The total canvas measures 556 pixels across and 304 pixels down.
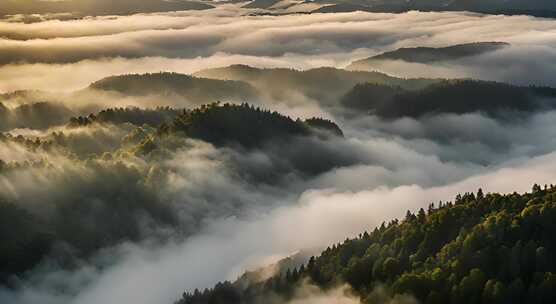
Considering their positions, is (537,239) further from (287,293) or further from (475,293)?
(287,293)

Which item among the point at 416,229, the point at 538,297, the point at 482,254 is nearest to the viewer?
the point at 538,297

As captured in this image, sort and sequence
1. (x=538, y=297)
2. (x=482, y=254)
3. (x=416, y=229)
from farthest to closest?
(x=416, y=229) → (x=482, y=254) → (x=538, y=297)

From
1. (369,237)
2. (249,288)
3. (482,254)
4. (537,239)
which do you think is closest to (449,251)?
(482,254)

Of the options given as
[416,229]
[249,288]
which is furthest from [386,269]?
[249,288]

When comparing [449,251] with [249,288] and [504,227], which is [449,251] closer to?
[504,227]

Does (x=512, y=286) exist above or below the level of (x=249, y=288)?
above

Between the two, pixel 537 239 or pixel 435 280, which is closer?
pixel 435 280
